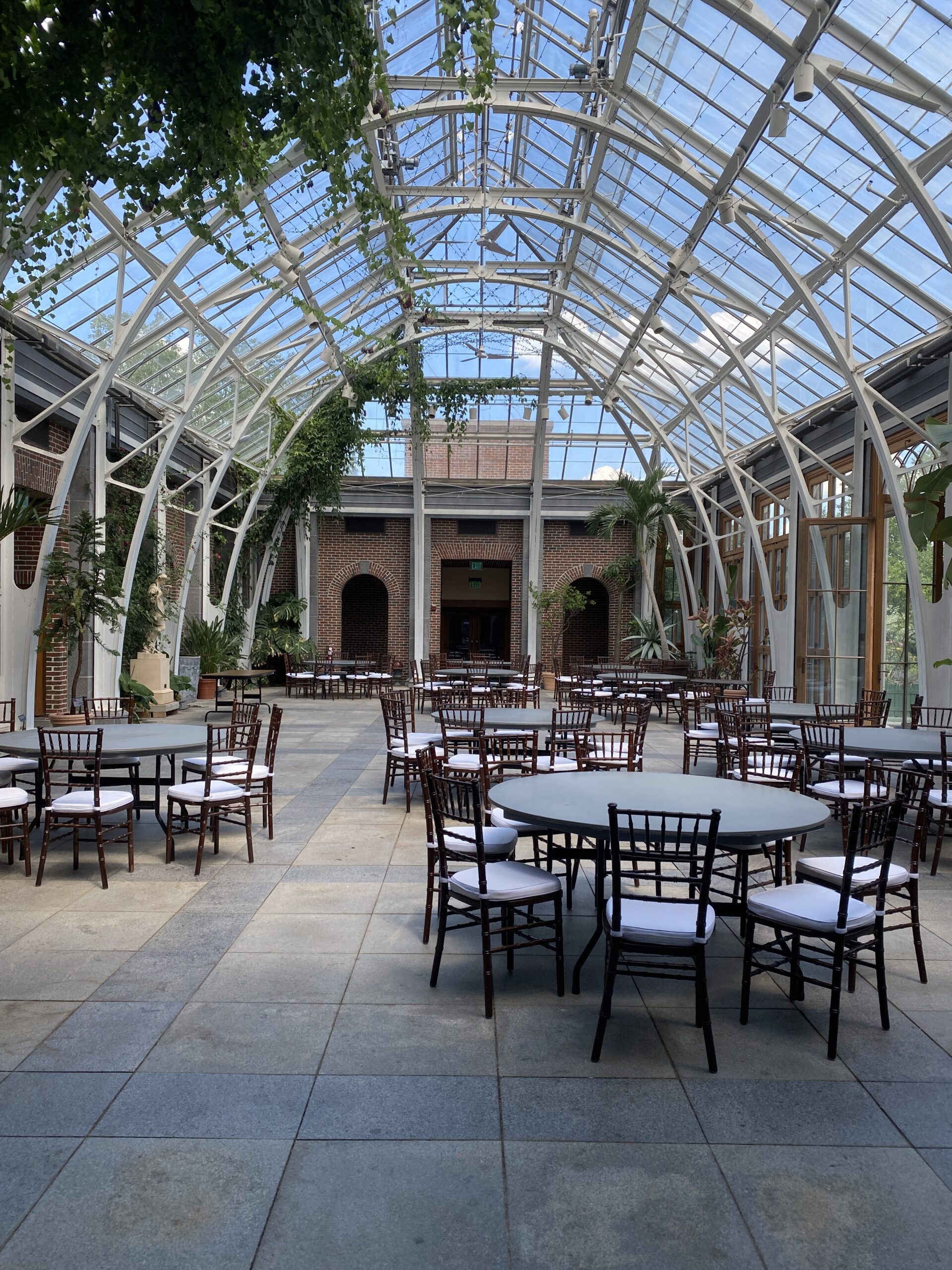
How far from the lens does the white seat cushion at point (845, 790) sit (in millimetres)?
6289

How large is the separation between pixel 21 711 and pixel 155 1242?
8943mm

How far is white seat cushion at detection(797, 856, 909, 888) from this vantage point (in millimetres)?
4117

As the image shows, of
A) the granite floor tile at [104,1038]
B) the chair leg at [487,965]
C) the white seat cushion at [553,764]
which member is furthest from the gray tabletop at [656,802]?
the white seat cushion at [553,764]

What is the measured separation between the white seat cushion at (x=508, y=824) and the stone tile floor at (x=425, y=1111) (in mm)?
567

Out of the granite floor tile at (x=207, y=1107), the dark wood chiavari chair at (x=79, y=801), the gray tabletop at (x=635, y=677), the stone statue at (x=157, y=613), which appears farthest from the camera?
the gray tabletop at (x=635, y=677)

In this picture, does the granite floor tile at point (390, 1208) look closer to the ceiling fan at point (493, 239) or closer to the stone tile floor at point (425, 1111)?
the stone tile floor at point (425, 1111)

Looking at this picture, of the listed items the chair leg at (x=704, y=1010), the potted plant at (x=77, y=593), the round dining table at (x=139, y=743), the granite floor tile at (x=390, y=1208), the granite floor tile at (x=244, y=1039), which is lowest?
the granite floor tile at (x=390, y=1208)

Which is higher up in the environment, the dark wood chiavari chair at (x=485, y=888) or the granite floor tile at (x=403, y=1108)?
the dark wood chiavari chair at (x=485, y=888)

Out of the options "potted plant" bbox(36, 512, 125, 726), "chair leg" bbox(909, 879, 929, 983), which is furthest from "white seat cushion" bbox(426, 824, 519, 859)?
"potted plant" bbox(36, 512, 125, 726)

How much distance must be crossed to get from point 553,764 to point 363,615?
62.8 ft

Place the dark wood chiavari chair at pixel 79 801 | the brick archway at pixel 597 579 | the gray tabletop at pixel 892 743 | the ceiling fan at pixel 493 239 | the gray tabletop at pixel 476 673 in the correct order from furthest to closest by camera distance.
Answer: the brick archway at pixel 597 579 < the gray tabletop at pixel 476 673 < the ceiling fan at pixel 493 239 < the gray tabletop at pixel 892 743 < the dark wood chiavari chair at pixel 79 801

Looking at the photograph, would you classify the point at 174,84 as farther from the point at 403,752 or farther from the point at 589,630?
the point at 589,630

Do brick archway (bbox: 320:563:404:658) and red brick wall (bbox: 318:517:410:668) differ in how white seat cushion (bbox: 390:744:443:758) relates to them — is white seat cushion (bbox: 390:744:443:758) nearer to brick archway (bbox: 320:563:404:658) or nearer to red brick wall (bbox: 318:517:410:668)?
red brick wall (bbox: 318:517:410:668)

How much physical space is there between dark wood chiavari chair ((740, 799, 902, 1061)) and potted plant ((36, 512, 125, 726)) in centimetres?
841
